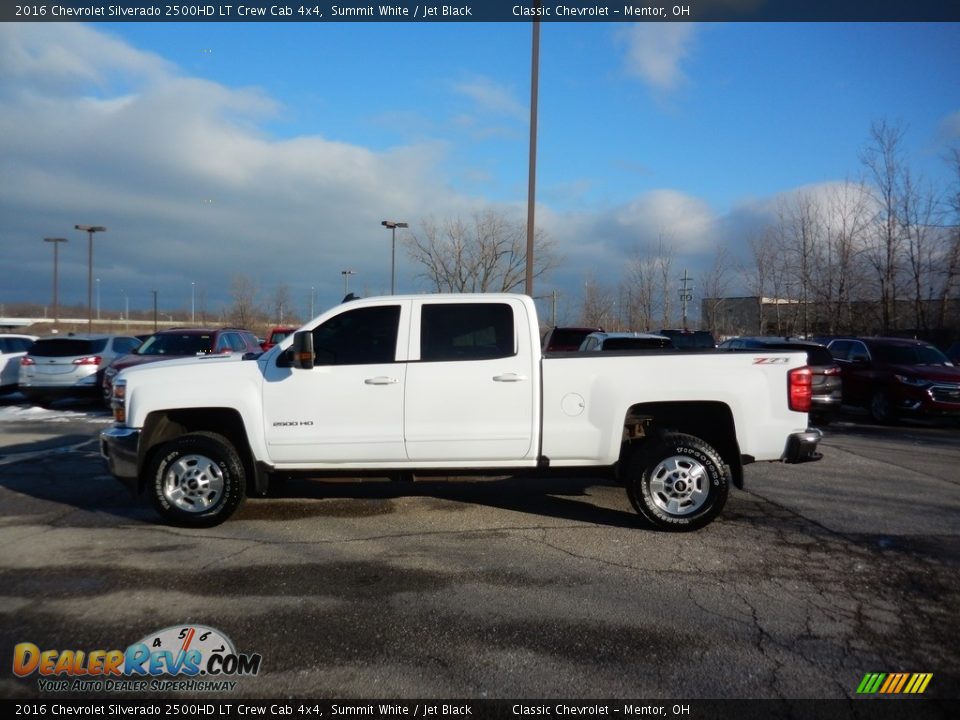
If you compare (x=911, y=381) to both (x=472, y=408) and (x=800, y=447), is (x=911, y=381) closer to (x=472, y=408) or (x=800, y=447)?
(x=800, y=447)

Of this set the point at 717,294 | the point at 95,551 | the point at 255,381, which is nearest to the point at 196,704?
the point at 95,551

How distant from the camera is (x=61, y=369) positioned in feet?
51.9

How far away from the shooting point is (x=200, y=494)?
606cm

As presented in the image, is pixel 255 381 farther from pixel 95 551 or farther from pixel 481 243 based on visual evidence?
pixel 481 243

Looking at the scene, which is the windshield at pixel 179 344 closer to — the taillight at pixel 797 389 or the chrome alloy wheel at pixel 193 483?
the chrome alloy wheel at pixel 193 483

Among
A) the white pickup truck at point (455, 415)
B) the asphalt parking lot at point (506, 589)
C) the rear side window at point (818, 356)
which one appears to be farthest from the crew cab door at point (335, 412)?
the rear side window at point (818, 356)

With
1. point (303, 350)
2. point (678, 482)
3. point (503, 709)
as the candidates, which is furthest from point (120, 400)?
point (678, 482)

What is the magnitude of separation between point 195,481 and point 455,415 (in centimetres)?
240

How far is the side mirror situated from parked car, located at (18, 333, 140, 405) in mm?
12484

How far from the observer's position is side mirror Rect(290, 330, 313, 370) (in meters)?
5.86

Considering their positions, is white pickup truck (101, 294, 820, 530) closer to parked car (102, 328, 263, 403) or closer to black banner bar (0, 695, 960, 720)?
black banner bar (0, 695, 960, 720)

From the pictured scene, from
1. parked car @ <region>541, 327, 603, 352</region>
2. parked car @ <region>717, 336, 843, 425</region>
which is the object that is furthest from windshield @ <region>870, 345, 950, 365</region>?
parked car @ <region>541, 327, 603, 352</region>

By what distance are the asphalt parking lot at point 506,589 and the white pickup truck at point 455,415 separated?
496 mm

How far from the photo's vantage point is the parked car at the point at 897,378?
44.9ft
